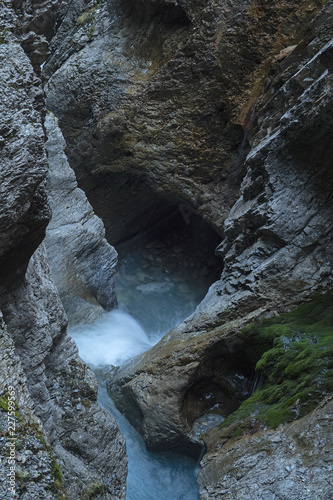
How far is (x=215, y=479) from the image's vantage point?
591 cm

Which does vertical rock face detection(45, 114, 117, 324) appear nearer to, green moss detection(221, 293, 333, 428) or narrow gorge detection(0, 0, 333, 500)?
narrow gorge detection(0, 0, 333, 500)

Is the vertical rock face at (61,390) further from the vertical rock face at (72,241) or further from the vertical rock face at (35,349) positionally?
the vertical rock face at (72,241)

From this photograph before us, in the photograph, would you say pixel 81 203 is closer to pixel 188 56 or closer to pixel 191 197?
pixel 191 197

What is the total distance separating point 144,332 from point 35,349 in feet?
26.3

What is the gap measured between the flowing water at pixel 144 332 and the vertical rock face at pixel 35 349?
2.40 m

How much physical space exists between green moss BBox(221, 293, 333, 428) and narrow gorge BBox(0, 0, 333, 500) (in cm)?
3

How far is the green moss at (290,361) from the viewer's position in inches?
225

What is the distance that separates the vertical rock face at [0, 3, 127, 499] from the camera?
354 cm

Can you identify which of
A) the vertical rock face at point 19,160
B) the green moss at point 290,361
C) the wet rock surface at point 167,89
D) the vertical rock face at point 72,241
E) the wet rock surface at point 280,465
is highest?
the wet rock surface at point 167,89

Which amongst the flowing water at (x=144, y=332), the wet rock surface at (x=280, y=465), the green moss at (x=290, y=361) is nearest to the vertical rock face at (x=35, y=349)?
the wet rock surface at (x=280, y=465)

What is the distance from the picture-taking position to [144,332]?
507 inches

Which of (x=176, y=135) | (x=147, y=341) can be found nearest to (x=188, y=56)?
(x=176, y=135)

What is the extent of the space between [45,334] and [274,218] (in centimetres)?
517

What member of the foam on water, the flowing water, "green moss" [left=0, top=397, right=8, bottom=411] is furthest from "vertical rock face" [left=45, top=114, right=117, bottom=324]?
"green moss" [left=0, top=397, right=8, bottom=411]
